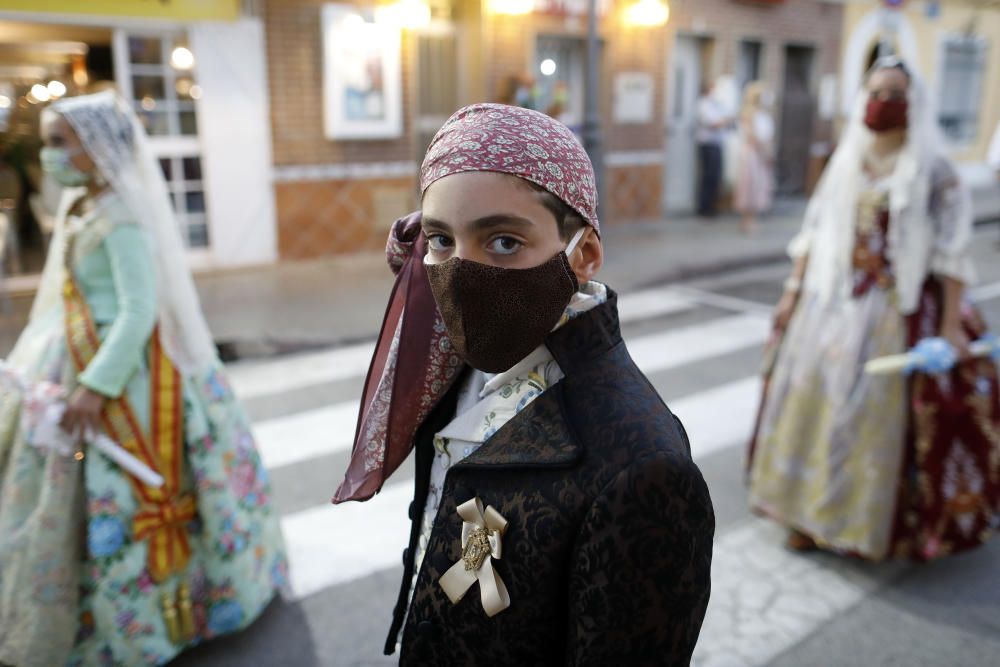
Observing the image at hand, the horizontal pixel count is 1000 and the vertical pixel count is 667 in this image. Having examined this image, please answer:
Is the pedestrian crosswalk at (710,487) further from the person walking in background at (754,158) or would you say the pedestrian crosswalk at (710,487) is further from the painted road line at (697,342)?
the person walking in background at (754,158)

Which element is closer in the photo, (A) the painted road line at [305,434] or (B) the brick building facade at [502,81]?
(A) the painted road line at [305,434]

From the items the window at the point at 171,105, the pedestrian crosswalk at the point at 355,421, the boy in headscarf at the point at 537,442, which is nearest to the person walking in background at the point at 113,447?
the pedestrian crosswalk at the point at 355,421

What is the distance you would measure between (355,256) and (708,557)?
885 cm

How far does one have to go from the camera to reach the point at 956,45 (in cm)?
1677

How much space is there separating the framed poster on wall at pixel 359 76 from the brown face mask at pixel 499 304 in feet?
27.3

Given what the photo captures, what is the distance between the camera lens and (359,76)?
30.4 feet

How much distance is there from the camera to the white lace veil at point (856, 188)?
3.25 meters

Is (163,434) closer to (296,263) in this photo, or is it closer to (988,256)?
(296,263)

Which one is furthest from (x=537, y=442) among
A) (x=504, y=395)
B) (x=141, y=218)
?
(x=141, y=218)

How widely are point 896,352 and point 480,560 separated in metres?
2.63

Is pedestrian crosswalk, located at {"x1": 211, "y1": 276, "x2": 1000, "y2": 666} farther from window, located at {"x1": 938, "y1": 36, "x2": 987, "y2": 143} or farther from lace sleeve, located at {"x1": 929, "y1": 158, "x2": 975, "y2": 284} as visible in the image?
window, located at {"x1": 938, "y1": 36, "x2": 987, "y2": 143}

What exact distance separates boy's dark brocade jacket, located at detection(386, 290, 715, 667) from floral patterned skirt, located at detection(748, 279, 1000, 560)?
2386 mm

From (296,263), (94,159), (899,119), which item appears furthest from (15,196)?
(899,119)

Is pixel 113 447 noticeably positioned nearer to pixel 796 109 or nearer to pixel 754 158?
pixel 754 158
